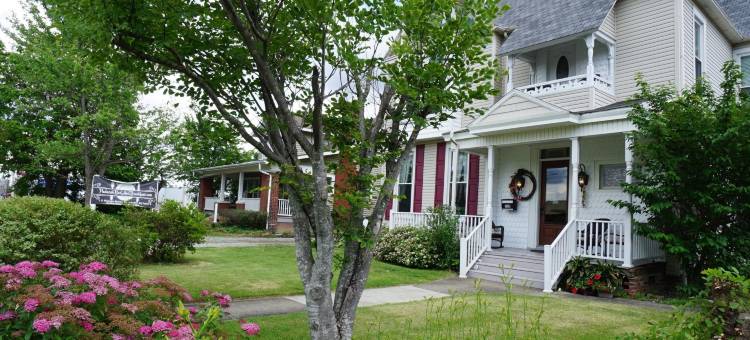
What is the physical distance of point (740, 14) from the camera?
45.8 feet

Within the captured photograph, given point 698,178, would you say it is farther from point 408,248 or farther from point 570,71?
point 408,248

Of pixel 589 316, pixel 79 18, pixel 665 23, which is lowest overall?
pixel 589 316

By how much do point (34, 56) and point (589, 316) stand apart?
21346 millimetres

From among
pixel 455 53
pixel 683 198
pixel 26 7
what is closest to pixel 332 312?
pixel 455 53

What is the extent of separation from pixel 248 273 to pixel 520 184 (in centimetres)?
728

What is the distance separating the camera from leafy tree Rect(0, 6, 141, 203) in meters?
18.4

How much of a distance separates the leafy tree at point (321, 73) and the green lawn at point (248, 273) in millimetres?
4333

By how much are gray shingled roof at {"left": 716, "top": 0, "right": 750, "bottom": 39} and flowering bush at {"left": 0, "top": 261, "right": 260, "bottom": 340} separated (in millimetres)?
15705

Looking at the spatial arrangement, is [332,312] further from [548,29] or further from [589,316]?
[548,29]

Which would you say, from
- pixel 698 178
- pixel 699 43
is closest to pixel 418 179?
pixel 699 43

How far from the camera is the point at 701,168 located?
8453mm

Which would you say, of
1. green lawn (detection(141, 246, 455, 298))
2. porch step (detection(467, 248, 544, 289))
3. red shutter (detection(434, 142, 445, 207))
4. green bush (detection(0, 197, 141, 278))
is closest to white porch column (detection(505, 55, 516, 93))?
red shutter (detection(434, 142, 445, 207))

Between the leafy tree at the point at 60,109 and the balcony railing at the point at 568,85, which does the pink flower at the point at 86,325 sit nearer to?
the balcony railing at the point at 568,85

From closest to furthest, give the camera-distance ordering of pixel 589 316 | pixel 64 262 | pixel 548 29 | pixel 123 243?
pixel 64 262 < pixel 123 243 < pixel 589 316 < pixel 548 29
